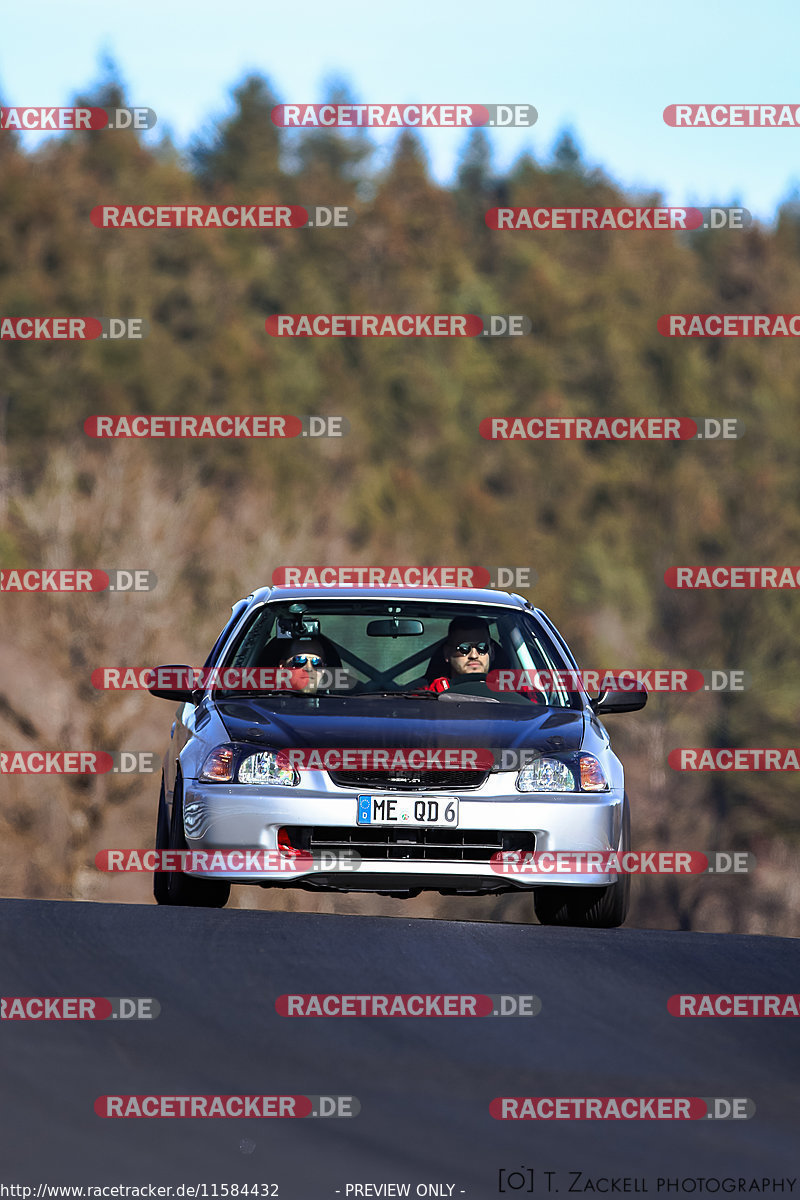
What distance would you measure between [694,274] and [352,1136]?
427ft

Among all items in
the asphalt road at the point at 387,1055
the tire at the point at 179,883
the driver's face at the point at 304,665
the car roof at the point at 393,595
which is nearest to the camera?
the asphalt road at the point at 387,1055

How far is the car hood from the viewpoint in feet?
27.6

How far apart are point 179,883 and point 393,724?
1359 millimetres

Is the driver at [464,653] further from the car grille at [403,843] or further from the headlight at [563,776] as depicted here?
the car grille at [403,843]

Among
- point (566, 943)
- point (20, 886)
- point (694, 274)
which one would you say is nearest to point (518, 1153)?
point (566, 943)

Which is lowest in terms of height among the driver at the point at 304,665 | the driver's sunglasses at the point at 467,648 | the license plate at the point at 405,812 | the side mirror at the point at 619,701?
the license plate at the point at 405,812

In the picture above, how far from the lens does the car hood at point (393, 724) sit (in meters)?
8.42

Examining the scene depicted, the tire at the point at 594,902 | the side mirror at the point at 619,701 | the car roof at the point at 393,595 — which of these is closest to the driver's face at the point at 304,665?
the car roof at the point at 393,595

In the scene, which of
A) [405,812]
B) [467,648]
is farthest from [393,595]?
[405,812]

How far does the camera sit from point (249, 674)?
375 inches

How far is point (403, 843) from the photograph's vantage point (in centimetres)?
819

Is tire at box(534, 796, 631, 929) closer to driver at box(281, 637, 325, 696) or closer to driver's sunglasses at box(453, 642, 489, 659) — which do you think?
driver's sunglasses at box(453, 642, 489, 659)

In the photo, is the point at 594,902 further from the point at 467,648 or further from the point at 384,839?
the point at 467,648

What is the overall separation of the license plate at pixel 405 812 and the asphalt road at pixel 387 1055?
508 millimetres
